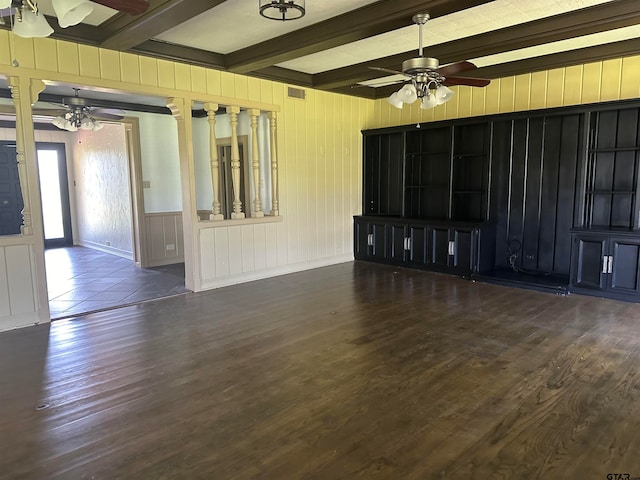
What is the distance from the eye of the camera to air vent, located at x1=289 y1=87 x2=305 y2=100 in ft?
21.8

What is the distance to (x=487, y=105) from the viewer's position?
6.53 meters

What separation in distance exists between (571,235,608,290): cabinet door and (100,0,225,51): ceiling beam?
4.80m

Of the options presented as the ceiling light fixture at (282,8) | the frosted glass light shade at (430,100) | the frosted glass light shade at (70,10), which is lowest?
the frosted glass light shade at (430,100)

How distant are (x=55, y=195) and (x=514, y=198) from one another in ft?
31.8

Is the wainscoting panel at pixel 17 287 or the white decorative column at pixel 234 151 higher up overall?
the white decorative column at pixel 234 151

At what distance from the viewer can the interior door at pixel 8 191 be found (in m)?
8.74

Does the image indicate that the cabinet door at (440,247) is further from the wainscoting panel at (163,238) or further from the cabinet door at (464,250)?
the wainscoting panel at (163,238)

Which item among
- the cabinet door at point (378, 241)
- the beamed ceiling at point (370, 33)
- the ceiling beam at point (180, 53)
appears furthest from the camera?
the cabinet door at point (378, 241)

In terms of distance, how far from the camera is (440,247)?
666 cm

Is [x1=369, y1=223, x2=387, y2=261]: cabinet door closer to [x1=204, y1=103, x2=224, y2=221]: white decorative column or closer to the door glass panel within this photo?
[x1=204, y1=103, x2=224, y2=221]: white decorative column

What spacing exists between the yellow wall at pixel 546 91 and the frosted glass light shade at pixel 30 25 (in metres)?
5.74

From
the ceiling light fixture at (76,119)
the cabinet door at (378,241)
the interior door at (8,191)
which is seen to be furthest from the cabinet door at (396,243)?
the interior door at (8,191)

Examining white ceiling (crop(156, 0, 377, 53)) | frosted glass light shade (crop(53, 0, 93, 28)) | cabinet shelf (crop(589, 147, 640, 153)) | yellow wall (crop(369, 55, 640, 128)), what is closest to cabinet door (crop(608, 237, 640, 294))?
cabinet shelf (crop(589, 147, 640, 153))

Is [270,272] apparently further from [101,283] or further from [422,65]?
[422,65]
